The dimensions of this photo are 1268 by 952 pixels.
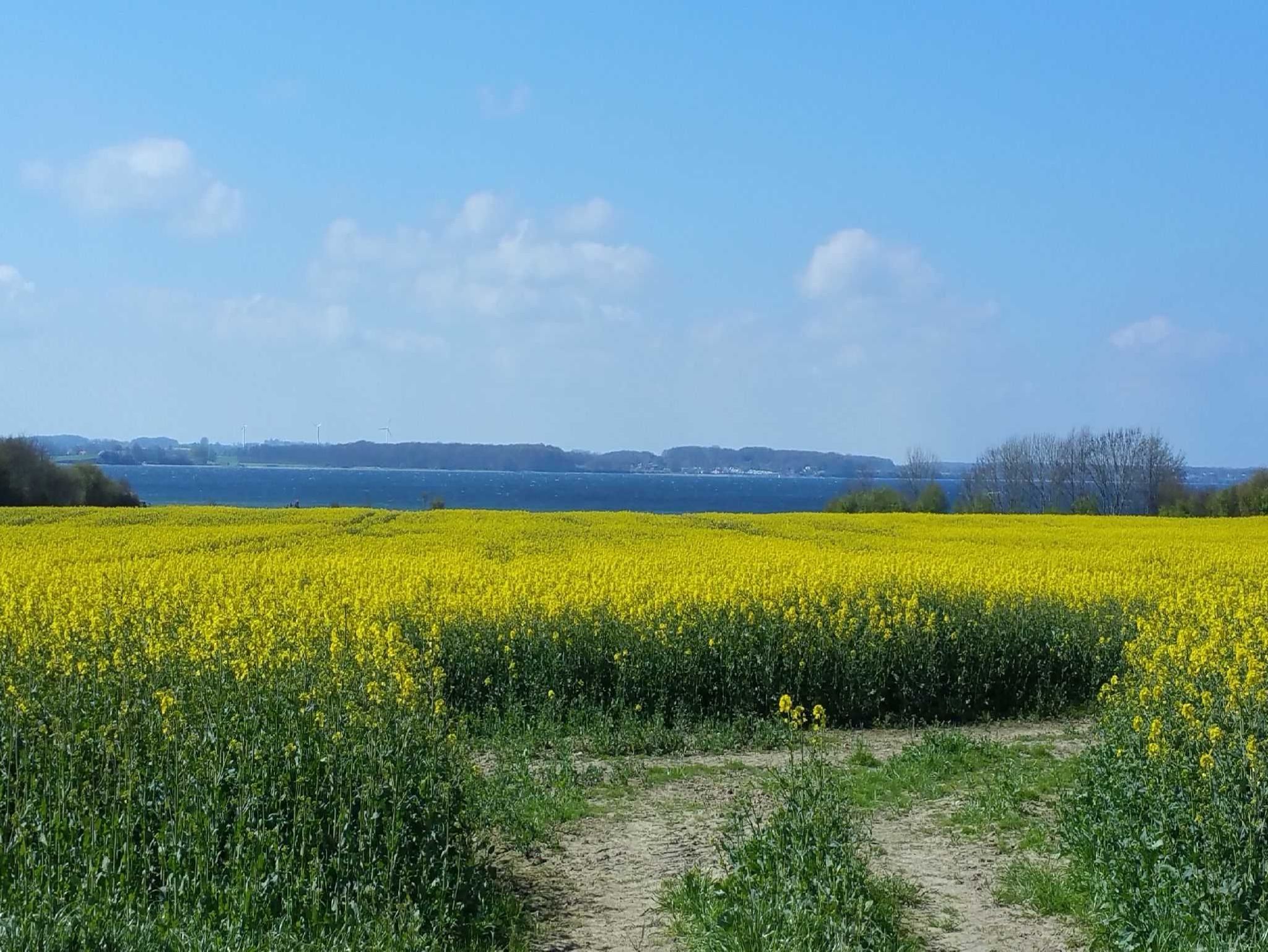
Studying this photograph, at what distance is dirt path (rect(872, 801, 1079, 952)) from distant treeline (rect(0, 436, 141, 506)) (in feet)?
210

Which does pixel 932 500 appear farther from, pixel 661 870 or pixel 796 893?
pixel 796 893

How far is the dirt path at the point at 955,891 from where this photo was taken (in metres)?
6.54

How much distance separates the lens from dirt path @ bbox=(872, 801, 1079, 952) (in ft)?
21.4

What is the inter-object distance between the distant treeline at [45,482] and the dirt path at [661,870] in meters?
62.4

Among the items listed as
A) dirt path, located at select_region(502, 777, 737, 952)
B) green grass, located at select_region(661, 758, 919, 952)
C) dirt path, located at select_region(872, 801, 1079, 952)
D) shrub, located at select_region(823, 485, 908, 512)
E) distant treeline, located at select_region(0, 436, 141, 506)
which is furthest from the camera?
shrub, located at select_region(823, 485, 908, 512)

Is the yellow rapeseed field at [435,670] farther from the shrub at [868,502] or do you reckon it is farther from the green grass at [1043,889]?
the shrub at [868,502]

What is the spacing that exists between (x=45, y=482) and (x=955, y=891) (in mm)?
67959

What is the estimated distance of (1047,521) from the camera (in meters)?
44.9

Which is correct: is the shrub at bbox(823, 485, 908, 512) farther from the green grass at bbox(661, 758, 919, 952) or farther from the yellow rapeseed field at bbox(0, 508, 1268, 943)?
the green grass at bbox(661, 758, 919, 952)

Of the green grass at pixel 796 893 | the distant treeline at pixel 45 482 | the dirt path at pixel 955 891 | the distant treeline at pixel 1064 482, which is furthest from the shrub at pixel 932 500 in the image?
the green grass at pixel 796 893

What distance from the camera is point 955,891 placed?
7344mm

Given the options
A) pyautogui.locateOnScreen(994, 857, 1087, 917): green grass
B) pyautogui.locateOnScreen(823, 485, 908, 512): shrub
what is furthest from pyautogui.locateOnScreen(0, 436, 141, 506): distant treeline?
pyautogui.locateOnScreen(994, 857, 1087, 917): green grass

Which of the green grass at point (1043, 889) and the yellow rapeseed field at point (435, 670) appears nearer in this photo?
the yellow rapeseed field at point (435, 670)

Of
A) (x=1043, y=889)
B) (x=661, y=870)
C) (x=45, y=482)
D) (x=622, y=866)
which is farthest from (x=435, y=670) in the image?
(x=45, y=482)
